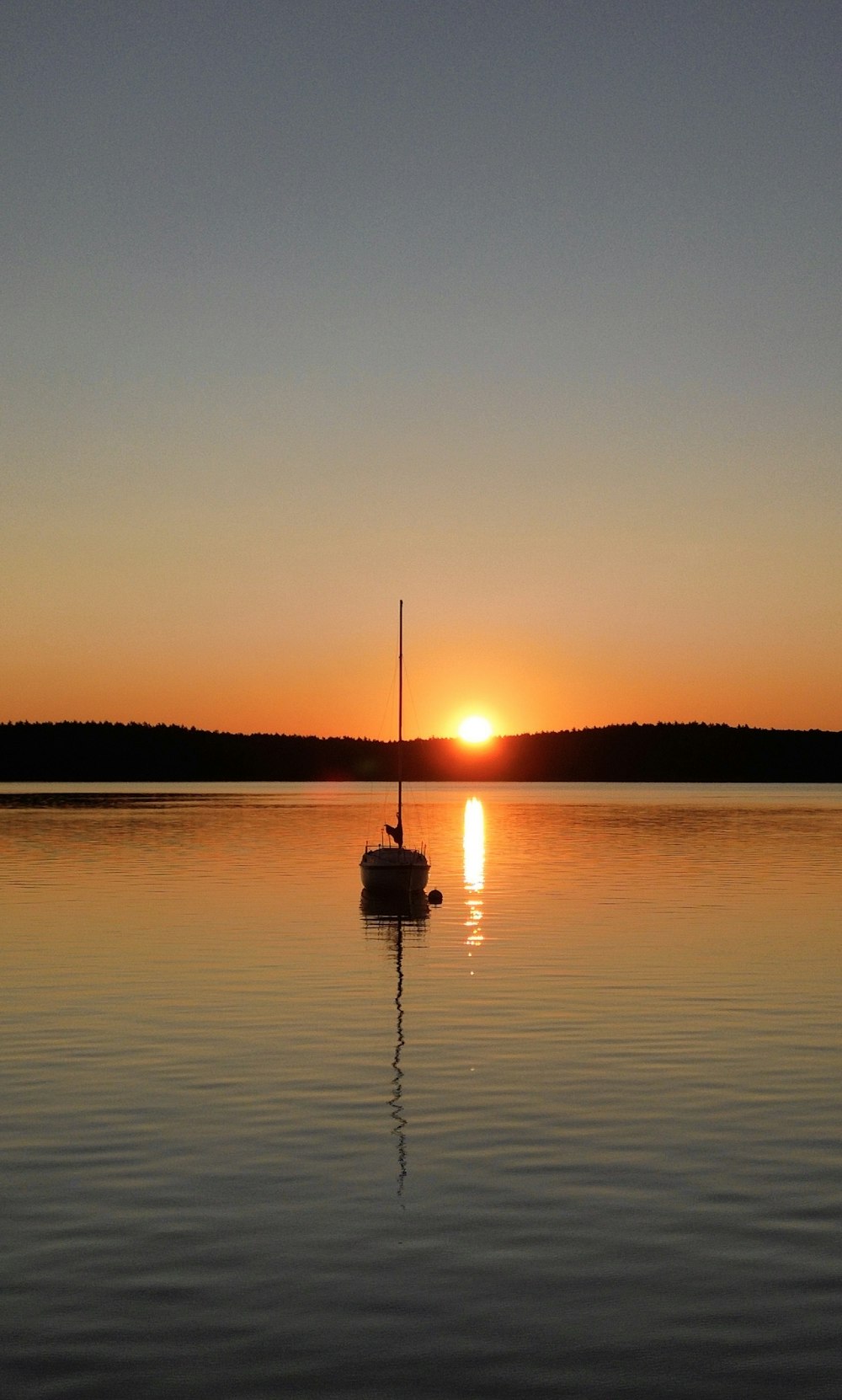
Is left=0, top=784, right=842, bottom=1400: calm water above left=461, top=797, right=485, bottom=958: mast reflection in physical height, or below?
below

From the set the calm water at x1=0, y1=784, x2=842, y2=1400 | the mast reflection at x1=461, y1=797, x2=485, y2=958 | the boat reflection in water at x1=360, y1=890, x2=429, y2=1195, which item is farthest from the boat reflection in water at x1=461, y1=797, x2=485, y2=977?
the boat reflection in water at x1=360, y1=890, x2=429, y2=1195

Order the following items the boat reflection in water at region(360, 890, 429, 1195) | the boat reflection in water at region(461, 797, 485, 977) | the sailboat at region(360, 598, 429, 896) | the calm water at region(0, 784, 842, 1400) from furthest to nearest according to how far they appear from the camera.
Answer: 1. the sailboat at region(360, 598, 429, 896)
2. the boat reflection in water at region(461, 797, 485, 977)
3. the boat reflection in water at region(360, 890, 429, 1195)
4. the calm water at region(0, 784, 842, 1400)

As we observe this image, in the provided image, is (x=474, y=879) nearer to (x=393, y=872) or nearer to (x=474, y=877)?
(x=474, y=877)

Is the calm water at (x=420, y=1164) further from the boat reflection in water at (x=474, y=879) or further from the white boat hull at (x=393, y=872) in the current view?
the white boat hull at (x=393, y=872)

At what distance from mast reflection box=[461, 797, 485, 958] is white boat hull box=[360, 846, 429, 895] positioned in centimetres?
257

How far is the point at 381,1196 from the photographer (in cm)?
1792

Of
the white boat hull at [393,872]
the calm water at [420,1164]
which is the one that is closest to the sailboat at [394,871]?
the white boat hull at [393,872]

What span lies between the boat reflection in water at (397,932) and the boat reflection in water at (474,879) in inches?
73.9

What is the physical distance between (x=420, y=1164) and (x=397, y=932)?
33.7 m

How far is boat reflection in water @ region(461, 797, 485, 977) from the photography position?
5175 cm

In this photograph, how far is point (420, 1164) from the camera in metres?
19.6

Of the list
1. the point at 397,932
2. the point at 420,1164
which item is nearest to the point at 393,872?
the point at 397,932

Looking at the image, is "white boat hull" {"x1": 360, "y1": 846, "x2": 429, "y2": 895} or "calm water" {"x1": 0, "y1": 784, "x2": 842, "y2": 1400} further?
"white boat hull" {"x1": 360, "y1": 846, "x2": 429, "y2": 895}

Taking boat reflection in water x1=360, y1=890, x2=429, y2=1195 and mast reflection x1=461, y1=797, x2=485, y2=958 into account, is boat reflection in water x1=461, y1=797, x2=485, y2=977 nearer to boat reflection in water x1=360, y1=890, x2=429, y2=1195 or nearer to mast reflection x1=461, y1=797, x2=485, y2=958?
mast reflection x1=461, y1=797, x2=485, y2=958
